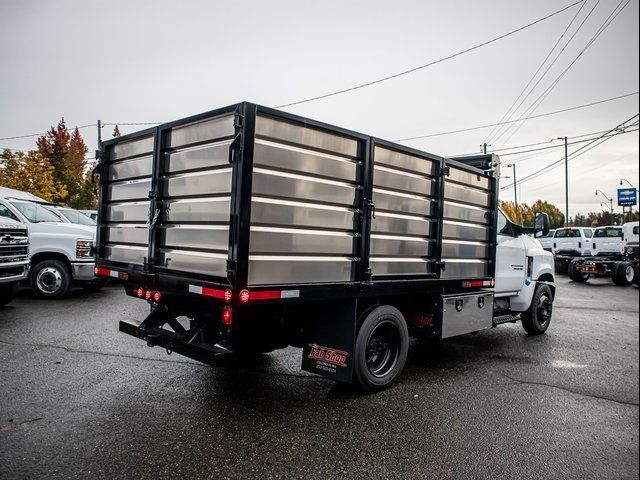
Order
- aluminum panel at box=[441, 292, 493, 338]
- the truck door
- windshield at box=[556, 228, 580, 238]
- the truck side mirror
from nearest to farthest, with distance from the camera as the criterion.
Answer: aluminum panel at box=[441, 292, 493, 338] → the truck side mirror → the truck door → windshield at box=[556, 228, 580, 238]

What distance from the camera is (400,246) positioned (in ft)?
16.1

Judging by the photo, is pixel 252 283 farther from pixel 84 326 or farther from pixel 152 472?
pixel 84 326

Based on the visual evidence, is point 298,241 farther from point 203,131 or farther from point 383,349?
point 383,349

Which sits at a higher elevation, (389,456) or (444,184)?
(444,184)

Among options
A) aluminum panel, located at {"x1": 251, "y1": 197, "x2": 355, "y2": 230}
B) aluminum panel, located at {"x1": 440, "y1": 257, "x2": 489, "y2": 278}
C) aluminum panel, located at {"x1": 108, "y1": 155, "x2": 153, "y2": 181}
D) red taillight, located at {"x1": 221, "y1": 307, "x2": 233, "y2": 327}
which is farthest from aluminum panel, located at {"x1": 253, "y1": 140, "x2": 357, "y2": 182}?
aluminum panel, located at {"x1": 440, "y1": 257, "x2": 489, "y2": 278}

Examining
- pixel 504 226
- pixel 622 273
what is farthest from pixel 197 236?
pixel 622 273

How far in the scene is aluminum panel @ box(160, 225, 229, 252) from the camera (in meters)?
3.78

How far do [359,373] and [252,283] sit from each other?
5.12 feet

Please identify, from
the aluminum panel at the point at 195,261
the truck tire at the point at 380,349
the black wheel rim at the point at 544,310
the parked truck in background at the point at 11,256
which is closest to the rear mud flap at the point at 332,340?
the truck tire at the point at 380,349

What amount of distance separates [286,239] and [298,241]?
0.13 m

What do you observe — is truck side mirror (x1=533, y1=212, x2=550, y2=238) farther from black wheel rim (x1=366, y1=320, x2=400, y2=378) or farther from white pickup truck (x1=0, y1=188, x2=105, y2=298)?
white pickup truck (x1=0, y1=188, x2=105, y2=298)

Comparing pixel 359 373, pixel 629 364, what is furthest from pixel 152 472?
pixel 629 364

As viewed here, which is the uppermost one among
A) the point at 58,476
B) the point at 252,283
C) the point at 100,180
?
the point at 100,180

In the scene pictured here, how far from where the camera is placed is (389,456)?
10.8ft
